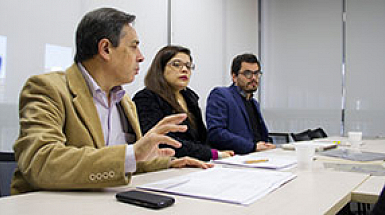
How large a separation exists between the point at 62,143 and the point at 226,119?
227 cm

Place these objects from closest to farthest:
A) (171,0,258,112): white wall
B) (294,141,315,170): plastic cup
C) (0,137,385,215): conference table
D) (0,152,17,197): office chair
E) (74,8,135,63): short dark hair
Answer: (0,137,385,215): conference table, (0,152,17,197): office chair, (74,8,135,63): short dark hair, (294,141,315,170): plastic cup, (171,0,258,112): white wall

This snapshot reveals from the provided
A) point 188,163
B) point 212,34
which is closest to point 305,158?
point 188,163

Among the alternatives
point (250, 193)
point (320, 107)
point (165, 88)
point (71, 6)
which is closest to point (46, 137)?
point (250, 193)

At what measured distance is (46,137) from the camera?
122 cm

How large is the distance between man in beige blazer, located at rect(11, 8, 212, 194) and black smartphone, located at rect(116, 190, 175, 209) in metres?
0.12

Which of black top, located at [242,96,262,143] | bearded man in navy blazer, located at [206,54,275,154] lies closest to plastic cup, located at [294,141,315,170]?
bearded man in navy blazer, located at [206,54,275,154]

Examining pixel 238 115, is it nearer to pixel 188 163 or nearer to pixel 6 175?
pixel 188 163

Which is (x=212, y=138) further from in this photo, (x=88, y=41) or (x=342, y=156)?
(x=88, y=41)

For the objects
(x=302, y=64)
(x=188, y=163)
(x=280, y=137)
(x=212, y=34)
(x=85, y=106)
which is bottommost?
(x=280, y=137)

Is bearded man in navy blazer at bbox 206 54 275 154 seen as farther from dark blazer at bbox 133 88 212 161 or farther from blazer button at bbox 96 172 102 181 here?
blazer button at bbox 96 172 102 181

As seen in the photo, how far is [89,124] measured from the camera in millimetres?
1421

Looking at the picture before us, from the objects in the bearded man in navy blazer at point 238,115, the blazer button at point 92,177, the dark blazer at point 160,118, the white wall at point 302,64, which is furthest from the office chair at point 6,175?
the white wall at point 302,64

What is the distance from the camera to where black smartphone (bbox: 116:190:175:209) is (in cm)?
97

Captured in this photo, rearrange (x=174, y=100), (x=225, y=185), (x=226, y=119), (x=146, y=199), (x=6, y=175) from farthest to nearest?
(x=226, y=119)
(x=174, y=100)
(x=6, y=175)
(x=225, y=185)
(x=146, y=199)
